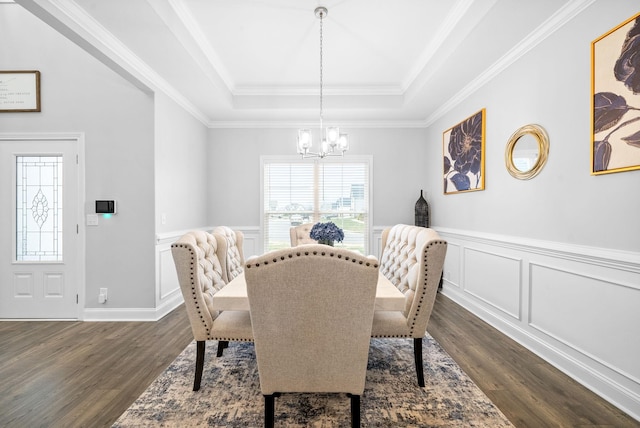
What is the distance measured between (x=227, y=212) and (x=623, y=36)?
4.85 m

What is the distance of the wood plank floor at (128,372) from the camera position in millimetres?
1859

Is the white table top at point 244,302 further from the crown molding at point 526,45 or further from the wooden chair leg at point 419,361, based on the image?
the crown molding at point 526,45

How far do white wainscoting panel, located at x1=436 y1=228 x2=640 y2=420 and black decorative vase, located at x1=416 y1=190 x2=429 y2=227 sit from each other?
1.40 m

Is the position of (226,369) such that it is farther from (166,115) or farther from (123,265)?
(166,115)

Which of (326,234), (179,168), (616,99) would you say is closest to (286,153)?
(179,168)

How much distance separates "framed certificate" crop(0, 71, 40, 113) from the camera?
134 inches

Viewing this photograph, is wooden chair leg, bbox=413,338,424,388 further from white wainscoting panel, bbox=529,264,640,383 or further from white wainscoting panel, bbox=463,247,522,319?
white wainscoting panel, bbox=463,247,522,319

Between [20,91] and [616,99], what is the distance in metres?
5.31

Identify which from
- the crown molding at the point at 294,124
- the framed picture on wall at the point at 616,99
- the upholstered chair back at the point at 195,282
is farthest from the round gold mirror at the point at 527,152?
the upholstered chair back at the point at 195,282

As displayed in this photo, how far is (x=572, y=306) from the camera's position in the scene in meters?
2.30

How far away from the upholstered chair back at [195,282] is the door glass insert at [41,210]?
93.6 inches

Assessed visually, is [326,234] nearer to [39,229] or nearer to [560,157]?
[560,157]

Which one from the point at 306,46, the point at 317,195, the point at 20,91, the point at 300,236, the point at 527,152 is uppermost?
the point at 306,46

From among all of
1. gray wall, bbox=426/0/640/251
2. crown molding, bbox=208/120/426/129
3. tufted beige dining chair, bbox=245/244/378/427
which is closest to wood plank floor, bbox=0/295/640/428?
gray wall, bbox=426/0/640/251
